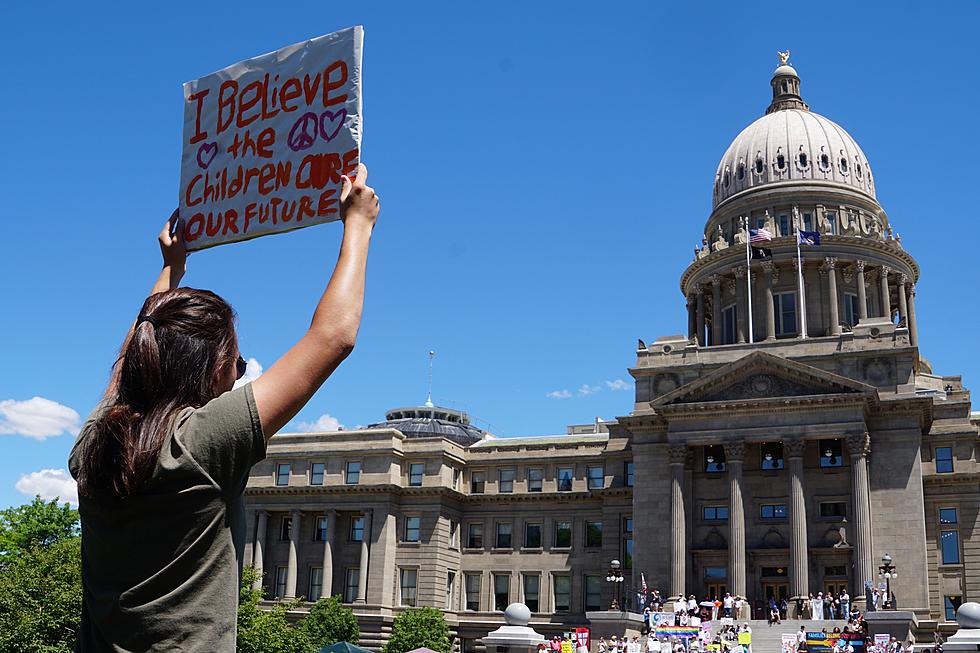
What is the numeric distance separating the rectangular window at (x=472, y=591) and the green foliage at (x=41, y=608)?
38.0m

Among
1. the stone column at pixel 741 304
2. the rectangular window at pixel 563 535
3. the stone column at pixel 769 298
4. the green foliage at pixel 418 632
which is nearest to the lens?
the green foliage at pixel 418 632

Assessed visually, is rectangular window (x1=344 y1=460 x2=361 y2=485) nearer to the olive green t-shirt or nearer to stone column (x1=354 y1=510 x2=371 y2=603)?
stone column (x1=354 y1=510 x2=371 y2=603)

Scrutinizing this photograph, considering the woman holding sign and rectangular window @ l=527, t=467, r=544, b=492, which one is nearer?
the woman holding sign

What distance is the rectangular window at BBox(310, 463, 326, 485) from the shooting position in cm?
8723

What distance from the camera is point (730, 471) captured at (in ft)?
232

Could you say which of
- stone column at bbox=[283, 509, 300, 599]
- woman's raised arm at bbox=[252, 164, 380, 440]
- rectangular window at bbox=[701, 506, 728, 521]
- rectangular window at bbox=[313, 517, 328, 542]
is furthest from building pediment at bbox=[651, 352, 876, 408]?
woman's raised arm at bbox=[252, 164, 380, 440]

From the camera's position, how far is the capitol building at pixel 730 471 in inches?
2719

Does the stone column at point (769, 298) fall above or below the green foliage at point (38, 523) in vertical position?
above

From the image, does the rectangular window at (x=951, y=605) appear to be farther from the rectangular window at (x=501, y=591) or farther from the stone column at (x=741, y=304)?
the rectangular window at (x=501, y=591)

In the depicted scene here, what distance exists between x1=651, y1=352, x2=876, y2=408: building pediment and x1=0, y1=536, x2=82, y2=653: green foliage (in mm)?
39098

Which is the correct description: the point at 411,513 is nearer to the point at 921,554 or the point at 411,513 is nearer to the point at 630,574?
the point at 630,574

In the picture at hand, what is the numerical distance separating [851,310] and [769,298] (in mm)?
6847

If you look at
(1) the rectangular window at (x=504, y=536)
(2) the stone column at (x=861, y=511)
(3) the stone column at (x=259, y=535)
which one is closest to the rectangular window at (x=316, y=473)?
(3) the stone column at (x=259, y=535)

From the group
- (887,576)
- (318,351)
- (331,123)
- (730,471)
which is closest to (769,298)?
(730,471)
